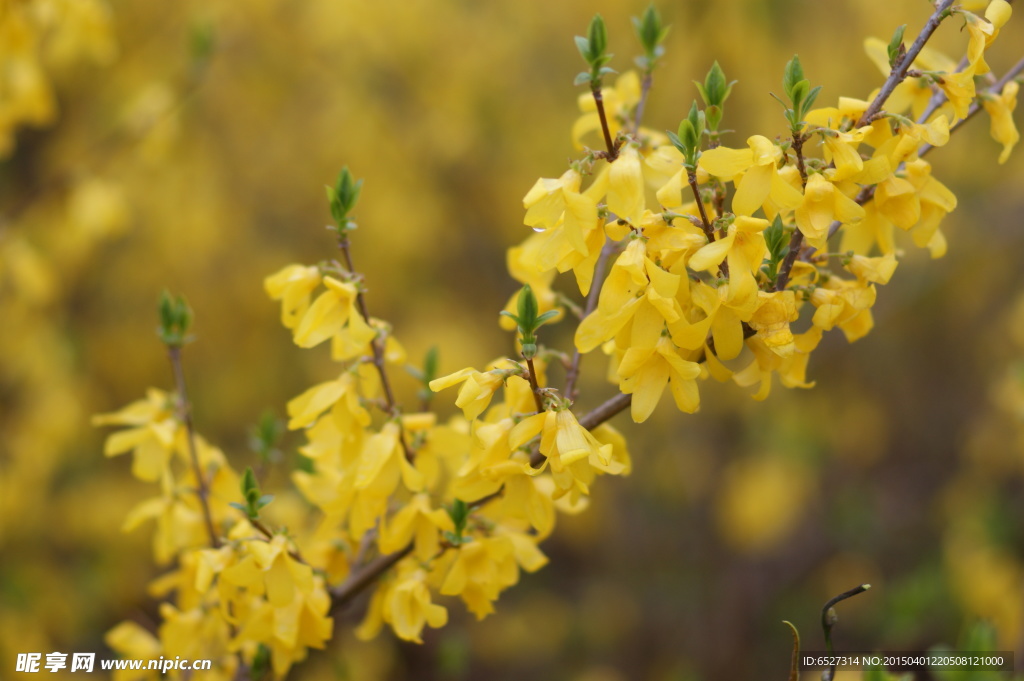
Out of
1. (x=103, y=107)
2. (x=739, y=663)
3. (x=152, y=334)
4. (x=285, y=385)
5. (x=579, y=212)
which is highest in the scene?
(x=103, y=107)

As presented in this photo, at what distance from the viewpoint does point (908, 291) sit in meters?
3.77

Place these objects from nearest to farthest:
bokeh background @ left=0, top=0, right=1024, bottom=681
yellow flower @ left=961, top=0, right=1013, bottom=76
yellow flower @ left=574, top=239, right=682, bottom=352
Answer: yellow flower @ left=574, top=239, right=682, bottom=352 < yellow flower @ left=961, top=0, right=1013, bottom=76 < bokeh background @ left=0, top=0, right=1024, bottom=681

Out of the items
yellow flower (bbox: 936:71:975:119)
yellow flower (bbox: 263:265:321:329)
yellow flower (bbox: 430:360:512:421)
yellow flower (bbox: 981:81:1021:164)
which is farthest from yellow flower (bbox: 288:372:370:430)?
yellow flower (bbox: 981:81:1021:164)

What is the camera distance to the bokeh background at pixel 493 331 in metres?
3.67

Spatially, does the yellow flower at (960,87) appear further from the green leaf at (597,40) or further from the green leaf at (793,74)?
the green leaf at (597,40)

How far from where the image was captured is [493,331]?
502cm

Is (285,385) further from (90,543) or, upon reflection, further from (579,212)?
(579,212)

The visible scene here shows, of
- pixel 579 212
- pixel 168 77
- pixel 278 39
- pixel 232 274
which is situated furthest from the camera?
pixel 232 274

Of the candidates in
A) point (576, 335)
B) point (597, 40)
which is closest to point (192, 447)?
point (576, 335)

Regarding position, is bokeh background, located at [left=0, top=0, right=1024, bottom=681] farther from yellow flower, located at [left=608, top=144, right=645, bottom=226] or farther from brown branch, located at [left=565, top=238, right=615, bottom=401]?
yellow flower, located at [left=608, top=144, right=645, bottom=226]

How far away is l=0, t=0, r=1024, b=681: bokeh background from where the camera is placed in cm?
367

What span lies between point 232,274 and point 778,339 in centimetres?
446

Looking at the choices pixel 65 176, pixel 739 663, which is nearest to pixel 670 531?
pixel 739 663

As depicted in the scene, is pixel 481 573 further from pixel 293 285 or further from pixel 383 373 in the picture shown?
pixel 293 285
